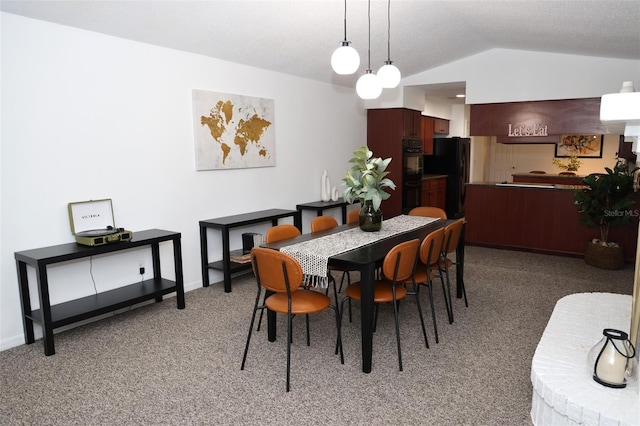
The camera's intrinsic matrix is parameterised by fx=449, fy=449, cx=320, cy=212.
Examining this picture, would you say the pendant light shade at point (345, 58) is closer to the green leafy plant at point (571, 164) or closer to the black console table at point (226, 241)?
the black console table at point (226, 241)

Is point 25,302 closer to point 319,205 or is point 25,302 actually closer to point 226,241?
point 226,241

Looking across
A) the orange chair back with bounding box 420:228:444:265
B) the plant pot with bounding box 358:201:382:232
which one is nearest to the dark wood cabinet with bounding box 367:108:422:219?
the plant pot with bounding box 358:201:382:232

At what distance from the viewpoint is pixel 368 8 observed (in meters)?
4.14

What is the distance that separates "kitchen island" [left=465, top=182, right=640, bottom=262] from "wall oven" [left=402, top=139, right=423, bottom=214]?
3.23 feet

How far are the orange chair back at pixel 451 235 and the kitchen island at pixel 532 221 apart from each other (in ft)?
8.90

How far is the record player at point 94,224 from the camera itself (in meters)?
3.56

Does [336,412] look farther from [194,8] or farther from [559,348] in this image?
[194,8]

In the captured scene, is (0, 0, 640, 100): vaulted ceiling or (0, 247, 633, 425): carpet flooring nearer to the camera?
(0, 247, 633, 425): carpet flooring

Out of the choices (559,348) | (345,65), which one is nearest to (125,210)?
(345,65)

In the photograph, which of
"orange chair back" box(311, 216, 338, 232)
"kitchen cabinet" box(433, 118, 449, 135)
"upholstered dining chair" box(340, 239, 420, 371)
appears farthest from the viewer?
"kitchen cabinet" box(433, 118, 449, 135)

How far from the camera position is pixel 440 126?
926cm

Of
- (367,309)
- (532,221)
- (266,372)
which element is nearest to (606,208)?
(532,221)

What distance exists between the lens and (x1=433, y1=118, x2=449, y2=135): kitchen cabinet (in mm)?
8977

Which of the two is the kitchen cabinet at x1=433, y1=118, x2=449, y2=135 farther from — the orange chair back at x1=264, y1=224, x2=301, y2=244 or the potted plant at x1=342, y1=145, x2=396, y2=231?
the orange chair back at x1=264, y1=224, x2=301, y2=244
